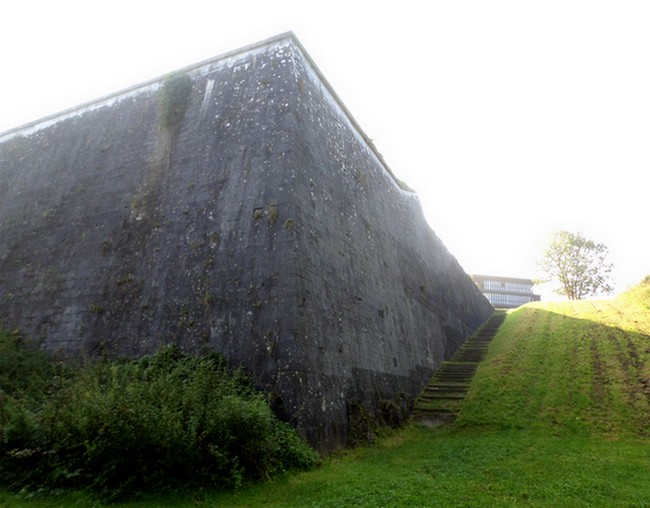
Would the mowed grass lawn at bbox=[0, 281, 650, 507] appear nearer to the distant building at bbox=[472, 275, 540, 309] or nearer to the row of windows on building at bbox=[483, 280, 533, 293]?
the distant building at bbox=[472, 275, 540, 309]

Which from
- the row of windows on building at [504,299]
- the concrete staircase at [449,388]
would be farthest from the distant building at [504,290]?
the concrete staircase at [449,388]

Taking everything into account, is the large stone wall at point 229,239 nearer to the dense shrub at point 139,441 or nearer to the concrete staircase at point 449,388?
the concrete staircase at point 449,388

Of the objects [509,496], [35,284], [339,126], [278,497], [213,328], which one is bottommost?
[509,496]

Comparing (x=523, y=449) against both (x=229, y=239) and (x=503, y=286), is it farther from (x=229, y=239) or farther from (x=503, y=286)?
(x=503, y=286)

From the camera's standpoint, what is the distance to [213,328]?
26.0 ft

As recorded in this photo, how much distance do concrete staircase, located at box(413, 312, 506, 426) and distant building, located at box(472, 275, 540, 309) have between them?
45103mm

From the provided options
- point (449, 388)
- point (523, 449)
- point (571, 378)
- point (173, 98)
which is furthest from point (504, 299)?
point (173, 98)

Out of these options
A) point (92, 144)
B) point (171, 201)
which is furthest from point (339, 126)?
point (92, 144)

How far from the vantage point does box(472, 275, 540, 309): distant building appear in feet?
202

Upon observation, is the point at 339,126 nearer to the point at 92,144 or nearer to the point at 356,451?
the point at 92,144

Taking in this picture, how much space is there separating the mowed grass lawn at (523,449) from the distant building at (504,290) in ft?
154

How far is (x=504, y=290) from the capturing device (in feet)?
205

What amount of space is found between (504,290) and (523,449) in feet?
192

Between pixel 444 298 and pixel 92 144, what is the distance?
1373cm
